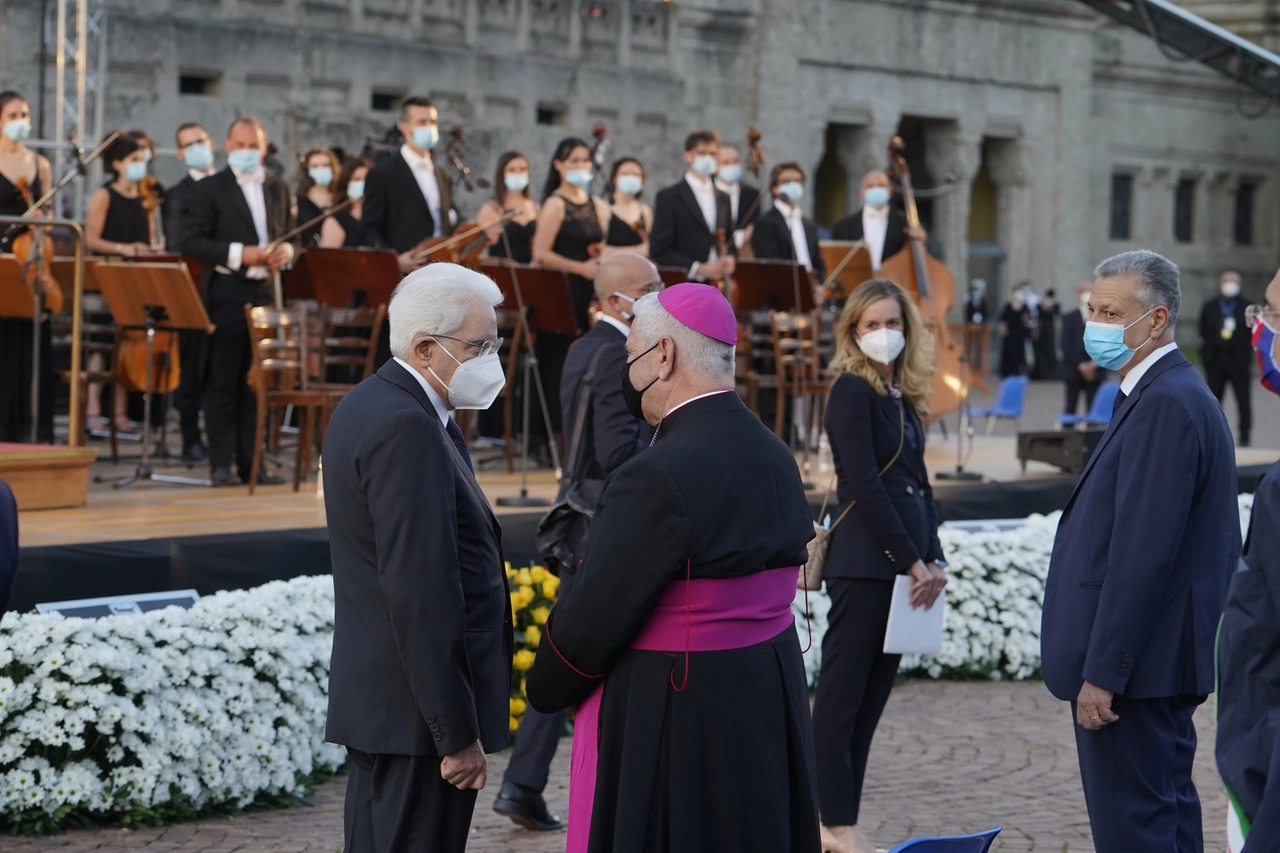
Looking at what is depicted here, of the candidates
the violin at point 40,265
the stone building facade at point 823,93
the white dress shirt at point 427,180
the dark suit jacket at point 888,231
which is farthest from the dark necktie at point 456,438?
the stone building facade at point 823,93

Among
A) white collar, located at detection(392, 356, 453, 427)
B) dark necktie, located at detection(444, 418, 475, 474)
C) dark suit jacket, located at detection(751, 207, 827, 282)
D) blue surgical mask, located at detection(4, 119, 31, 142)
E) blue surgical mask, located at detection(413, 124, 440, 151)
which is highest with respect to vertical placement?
blue surgical mask, located at detection(413, 124, 440, 151)

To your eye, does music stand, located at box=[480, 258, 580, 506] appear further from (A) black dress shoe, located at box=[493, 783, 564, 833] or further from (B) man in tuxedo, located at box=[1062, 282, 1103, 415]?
(B) man in tuxedo, located at box=[1062, 282, 1103, 415]

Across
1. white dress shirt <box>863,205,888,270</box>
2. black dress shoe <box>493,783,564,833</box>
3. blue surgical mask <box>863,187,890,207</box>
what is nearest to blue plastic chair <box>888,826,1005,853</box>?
black dress shoe <box>493,783,564,833</box>

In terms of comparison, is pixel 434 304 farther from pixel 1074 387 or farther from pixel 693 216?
pixel 1074 387

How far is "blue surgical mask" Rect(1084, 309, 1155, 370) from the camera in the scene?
14.9ft

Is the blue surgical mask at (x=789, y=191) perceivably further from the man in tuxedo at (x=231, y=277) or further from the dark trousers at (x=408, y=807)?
the dark trousers at (x=408, y=807)

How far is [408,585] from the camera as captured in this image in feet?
12.2

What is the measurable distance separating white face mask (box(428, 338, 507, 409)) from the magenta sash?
2.18 feet

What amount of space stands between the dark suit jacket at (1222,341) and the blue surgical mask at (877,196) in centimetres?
638

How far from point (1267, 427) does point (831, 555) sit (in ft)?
52.9

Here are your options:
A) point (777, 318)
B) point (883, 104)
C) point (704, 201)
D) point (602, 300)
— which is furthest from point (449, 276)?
point (883, 104)

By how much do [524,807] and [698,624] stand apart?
108 inches

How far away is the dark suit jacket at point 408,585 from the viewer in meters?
3.73

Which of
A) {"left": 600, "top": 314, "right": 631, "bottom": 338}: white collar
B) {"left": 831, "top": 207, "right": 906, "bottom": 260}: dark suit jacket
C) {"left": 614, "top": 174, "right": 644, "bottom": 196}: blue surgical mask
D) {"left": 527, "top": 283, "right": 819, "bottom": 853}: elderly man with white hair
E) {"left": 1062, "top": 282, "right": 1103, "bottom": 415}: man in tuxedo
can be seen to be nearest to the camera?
{"left": 527, "top": 283, "right": 819, "bottom": 853}: elderly man with white hair
